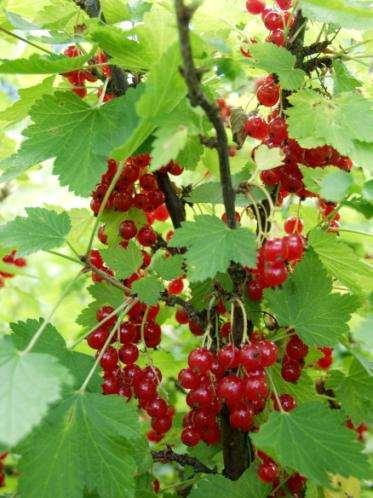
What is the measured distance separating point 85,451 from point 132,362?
25 cm

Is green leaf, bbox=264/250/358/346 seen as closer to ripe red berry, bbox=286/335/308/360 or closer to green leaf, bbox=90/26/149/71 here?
ripe red berry, bbox=286/335/308/360

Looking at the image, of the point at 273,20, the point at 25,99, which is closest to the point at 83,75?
the point at 25,99

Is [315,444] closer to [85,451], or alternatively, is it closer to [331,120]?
[85,451]

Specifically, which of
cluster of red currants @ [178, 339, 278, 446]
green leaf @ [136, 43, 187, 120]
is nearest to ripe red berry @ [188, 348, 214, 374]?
cluster of red currants @ [178, 339, 278, 446]

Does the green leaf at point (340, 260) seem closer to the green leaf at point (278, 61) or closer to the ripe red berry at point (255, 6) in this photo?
the green leaf at point (278, 61)

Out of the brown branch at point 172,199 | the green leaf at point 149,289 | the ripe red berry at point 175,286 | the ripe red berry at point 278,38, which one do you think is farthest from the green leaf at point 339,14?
the ripe red berry at point 175,286

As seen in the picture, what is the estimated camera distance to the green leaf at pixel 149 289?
3.86ft

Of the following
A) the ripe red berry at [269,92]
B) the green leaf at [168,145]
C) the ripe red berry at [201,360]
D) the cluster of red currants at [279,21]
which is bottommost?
the ripe red berry at [201,360]

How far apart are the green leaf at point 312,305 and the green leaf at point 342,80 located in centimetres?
37

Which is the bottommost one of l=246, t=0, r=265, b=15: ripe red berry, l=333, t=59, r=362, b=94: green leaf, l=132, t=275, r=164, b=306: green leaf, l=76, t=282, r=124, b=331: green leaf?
l=76, t=282, r=124, b=331: green leaf

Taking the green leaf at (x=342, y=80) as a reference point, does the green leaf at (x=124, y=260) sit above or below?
below

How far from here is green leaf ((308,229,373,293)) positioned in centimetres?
121

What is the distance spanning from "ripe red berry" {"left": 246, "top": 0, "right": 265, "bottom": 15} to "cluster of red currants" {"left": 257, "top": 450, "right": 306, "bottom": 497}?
1.02 m

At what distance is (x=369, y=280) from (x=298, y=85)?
0.45 metres
